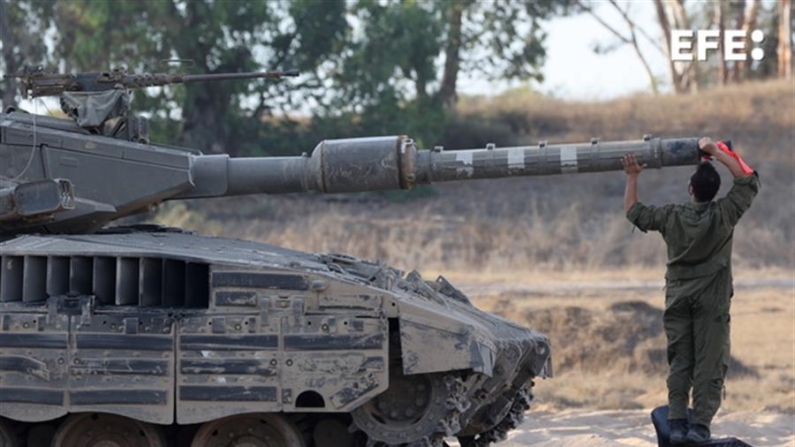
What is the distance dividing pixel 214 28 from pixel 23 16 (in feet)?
14.4

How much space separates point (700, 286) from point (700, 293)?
0.05 meters

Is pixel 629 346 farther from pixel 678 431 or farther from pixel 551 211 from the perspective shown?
pixel 551 211

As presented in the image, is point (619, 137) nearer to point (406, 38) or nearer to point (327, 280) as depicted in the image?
point (406, 38)

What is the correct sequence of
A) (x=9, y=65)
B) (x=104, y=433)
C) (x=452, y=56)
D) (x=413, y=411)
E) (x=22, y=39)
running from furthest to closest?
1. (x=452, y=56)
2. (x=22, y=39)
3. (x=9, y=65)
4. (x=104, y=433)
5. (x=413, y=411)

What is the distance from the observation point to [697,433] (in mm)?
11773

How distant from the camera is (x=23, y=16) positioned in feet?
115

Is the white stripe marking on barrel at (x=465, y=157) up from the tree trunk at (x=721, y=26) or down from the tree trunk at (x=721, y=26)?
down

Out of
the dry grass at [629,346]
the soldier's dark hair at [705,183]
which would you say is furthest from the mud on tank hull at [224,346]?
the dry grass at [629,346]

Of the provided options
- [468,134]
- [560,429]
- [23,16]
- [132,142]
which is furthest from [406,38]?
[132,142]

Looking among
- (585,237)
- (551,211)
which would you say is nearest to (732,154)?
(585,237)

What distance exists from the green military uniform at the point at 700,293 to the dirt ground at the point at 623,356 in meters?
2.35

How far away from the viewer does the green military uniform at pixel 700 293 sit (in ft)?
38.7

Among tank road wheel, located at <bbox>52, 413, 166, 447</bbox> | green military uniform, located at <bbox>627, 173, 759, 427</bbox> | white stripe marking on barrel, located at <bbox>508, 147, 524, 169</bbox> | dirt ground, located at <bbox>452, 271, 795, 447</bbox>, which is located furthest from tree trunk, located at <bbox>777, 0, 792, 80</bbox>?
tank road wheel, located at <bbox>52, 413, 166, 447</bbox>

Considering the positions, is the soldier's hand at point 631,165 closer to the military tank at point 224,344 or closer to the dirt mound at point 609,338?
the military tank at point 224,344
